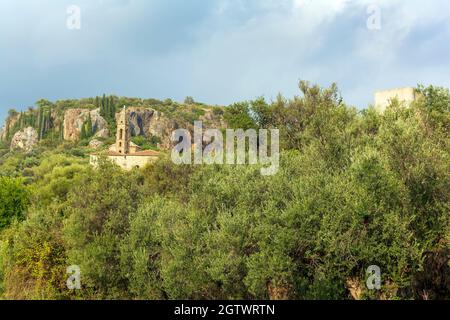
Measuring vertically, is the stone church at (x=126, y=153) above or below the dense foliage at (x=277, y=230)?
above

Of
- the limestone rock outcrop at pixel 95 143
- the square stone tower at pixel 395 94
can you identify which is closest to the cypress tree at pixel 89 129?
the limestone rock outcrop at pixel 95 143

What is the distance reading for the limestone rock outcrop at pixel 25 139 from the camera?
486 feet

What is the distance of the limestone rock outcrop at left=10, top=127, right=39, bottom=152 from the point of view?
148 metres

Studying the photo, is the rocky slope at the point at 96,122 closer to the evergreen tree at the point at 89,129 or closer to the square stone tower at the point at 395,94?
the evergreen tree at the point at 89,129

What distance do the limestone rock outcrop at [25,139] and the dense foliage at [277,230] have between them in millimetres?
130304

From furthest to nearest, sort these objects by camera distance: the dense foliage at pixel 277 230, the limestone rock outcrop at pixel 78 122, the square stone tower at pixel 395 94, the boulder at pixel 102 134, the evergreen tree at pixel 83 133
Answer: the limestone rock outcrop at pixel 78 122, the evergreen tree at pixel 83 133, the boulder at pixel 102 134, the square stone tower at pixel 395 94, the dense foliage at pixel 277 230

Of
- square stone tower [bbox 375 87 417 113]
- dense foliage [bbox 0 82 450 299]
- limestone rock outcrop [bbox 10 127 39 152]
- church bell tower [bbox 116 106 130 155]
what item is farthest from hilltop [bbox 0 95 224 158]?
dense foliage [bbox 0 82 450 299]

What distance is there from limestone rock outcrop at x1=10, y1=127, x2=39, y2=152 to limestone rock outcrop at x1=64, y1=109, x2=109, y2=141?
10.2 meters

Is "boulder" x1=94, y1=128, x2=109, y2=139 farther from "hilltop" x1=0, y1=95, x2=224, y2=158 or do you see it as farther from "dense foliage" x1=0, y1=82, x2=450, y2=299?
"dense foliage" x1=0, y1=82, x2=450, y2=299

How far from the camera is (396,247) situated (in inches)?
642

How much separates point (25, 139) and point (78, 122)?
18038mm

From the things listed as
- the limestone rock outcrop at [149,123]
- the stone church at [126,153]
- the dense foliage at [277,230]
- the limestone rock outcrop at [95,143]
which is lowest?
the dense foliage at [277,230]
